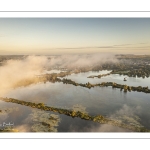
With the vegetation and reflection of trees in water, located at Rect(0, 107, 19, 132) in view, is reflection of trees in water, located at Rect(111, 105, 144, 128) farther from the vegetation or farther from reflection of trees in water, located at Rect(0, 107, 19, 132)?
reflection of trees in water, located at Rect(0, 107, 19, 132)

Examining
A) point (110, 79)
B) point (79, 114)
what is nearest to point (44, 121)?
point (79, 114)

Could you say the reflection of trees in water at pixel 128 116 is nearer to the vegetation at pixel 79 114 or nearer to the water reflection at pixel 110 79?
the vegetation at pixel 79 114

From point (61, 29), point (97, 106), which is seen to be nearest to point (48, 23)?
point (61, 29)

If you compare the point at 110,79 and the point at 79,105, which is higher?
the point at 110,79

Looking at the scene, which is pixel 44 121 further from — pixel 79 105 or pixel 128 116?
pixel 128 116

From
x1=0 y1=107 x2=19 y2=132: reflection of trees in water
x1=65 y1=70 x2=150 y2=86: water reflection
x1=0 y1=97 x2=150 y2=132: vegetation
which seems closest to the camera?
x1=0 y1=97 x2=150 y2=132: vegetation

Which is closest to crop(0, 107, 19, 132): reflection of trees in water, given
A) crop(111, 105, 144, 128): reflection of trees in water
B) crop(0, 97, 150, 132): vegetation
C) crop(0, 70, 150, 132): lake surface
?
crop(0, 70, 150, 132): lake surface
